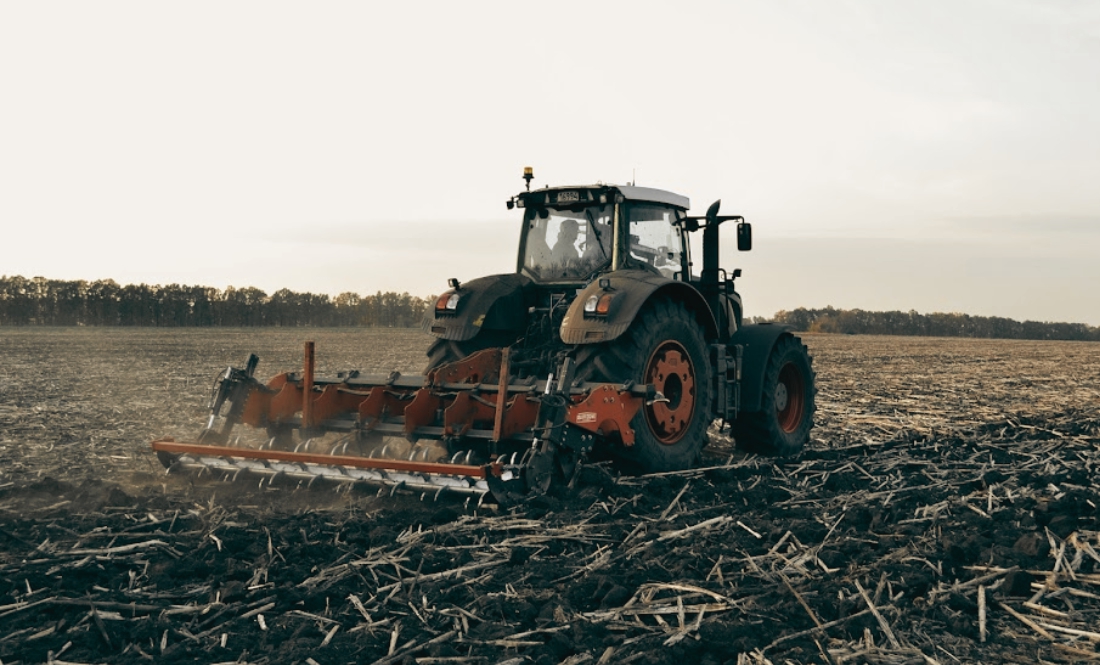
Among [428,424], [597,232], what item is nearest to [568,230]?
[597,232]

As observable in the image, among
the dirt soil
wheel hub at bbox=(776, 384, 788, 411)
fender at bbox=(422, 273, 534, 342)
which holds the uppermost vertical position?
fender at bbox=(422, 273, 534, 342)

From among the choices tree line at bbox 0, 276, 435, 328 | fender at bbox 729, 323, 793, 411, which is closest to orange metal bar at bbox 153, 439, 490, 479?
fender at bbox 729, 323, 793, 411

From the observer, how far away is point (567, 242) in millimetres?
8586

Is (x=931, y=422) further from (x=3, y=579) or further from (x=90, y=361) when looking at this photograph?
(x=90, y=361)

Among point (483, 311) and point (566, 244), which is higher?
point (566, 244)

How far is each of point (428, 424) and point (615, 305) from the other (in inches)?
64.2

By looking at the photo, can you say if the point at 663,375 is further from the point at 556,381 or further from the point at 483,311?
the point at 483,311

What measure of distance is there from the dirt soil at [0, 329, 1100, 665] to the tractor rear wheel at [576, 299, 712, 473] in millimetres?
283

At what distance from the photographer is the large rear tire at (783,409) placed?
30.3ft

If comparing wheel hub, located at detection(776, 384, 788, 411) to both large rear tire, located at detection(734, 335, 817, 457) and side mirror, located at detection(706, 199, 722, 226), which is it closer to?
large rear tire, located at detection(734, 335, 817, 457)

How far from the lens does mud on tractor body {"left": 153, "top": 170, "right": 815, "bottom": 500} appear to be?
6.66m

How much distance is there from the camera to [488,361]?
784cm

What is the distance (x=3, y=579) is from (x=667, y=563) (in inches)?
131

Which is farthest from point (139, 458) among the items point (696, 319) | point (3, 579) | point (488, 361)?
point (696, 319)
